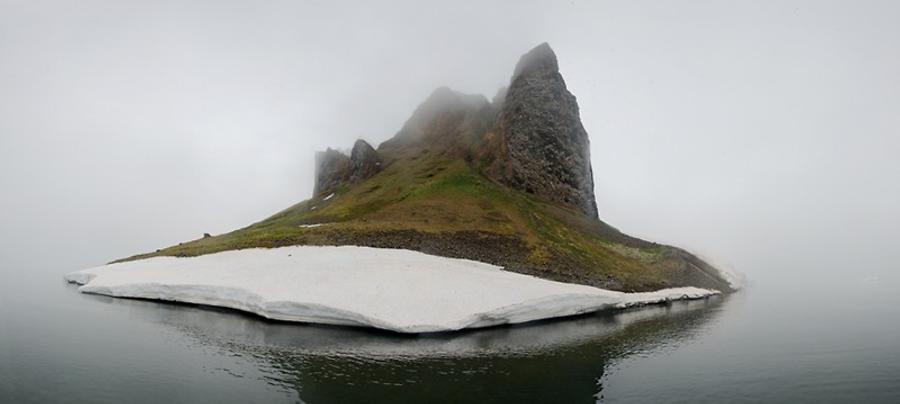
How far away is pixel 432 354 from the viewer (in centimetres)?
3981

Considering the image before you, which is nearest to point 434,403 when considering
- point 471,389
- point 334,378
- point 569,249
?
point 471,389

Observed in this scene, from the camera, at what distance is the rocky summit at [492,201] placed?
7469cm

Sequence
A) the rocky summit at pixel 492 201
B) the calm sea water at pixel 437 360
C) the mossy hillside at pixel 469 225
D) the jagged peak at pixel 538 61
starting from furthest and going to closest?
the jagged peak at pixel 538 61 → the rocky summit at pixel 492 201 → the mossy hillside at pixel 469 225 → the calm sea water at pixel 437 360

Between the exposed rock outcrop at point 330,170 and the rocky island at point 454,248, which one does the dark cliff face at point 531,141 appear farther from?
the exposed rock outcrop at point 330,170

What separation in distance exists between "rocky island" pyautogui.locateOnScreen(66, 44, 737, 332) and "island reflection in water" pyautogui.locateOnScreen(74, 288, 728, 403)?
2533 millimetres

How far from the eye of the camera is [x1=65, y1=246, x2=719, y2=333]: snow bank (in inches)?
1943

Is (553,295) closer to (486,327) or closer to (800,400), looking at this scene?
(486,327)

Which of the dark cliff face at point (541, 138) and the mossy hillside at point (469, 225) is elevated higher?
the dark cliff face at point (541, 138)

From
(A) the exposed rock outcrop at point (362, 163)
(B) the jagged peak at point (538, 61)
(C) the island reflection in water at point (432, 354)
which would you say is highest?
(B) the jagged peak at point (538, 61)

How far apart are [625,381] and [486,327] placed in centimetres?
1976

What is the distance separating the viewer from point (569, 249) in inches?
3127

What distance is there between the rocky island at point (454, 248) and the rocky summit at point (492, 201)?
13.5 inches

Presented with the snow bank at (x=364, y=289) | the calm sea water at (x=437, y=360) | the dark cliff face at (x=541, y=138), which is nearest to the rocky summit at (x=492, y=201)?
the dark cliff face at (x=541, y=138)

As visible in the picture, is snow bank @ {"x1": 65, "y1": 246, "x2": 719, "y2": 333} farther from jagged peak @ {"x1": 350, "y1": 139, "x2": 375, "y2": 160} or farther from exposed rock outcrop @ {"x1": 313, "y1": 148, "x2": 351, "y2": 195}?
exposed rock outcrop @ {"x1": 313, "y1": 148, "x2": 351, "y2": 195}
